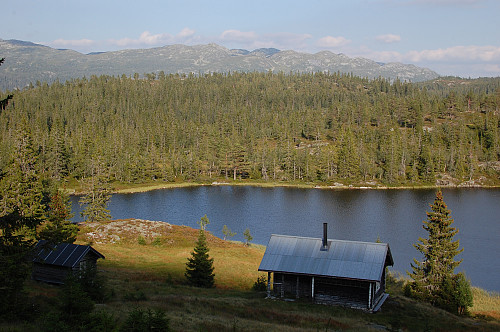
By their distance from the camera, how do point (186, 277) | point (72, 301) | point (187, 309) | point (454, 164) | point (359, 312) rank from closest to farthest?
point (72, 301)
point (187, 309)
point (359, 312)
point (186, 277)
point (454, 164)

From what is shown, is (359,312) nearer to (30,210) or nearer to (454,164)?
(30,210)

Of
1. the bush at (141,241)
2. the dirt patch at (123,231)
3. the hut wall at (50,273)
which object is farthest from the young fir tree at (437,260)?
the dirt patch at (123,231)

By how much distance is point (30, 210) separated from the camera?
52.4 metres

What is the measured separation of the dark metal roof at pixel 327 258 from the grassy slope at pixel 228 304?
2754 mm

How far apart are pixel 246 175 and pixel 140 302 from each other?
404 feet

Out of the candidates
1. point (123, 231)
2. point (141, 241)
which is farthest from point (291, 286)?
point (123, 231)

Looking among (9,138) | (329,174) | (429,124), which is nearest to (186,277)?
(329,174)

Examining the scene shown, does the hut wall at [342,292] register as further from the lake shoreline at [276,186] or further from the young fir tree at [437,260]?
the lake shoreline at [276,186]

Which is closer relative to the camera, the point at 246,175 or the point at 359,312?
the point at 359,312

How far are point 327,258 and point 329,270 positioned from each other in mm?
1313

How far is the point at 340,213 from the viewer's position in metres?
92.6

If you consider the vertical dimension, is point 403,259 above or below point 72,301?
below

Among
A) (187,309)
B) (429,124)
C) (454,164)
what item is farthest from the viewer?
(429,124)

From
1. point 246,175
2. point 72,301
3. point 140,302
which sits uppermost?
point 72,301
